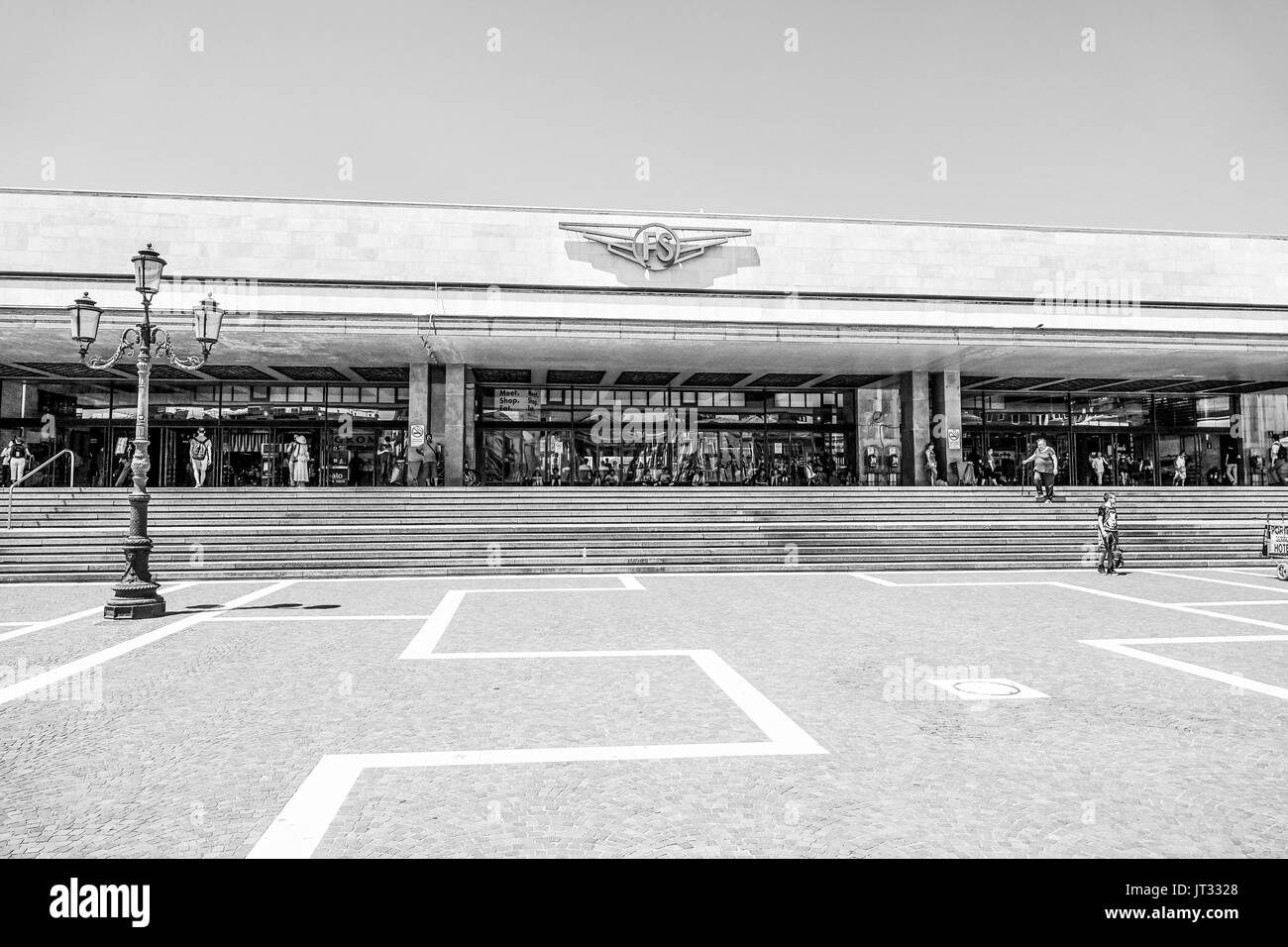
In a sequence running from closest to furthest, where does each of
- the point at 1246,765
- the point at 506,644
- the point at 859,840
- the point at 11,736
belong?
the point at 859,840, the point at 1246,765, the point at 11,736, the point at 506,644

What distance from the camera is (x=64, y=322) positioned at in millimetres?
19297

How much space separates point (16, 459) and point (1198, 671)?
24.9 metres

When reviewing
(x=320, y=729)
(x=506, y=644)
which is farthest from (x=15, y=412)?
(x=320, y=729)

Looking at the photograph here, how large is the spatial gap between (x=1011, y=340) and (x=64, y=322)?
2452 cm

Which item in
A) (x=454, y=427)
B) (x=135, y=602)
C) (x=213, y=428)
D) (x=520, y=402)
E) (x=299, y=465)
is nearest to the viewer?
(x=135, y=602)

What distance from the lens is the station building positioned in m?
22.1

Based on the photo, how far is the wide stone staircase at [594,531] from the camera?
48.4 ft

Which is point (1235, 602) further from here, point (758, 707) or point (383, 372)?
point (383, 372)

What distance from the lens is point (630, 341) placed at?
2111 centimetres

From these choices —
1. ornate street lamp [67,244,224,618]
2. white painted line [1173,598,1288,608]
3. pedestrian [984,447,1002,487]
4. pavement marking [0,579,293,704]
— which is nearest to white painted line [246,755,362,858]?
pavement marking [0,579,293,704]

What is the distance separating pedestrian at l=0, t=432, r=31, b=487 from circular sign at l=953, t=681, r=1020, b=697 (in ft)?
67.4

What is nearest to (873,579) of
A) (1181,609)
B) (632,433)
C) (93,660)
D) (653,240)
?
(1181,609)
